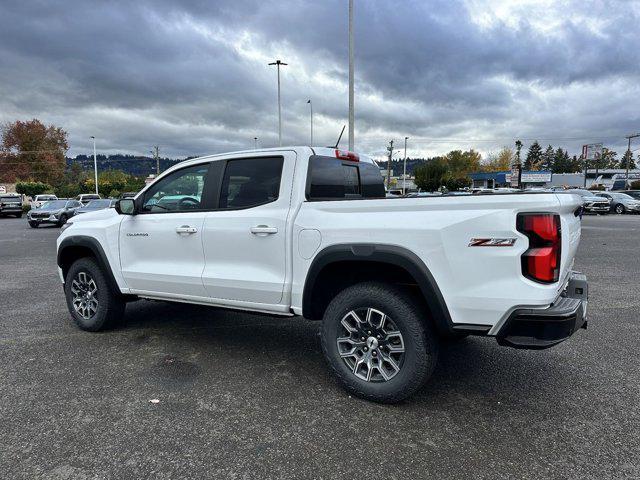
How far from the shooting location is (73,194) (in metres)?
67.8

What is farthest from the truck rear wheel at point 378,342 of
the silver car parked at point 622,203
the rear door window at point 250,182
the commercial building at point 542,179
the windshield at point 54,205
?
the commercial building at point 542,179

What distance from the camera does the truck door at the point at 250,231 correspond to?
372 centimetres

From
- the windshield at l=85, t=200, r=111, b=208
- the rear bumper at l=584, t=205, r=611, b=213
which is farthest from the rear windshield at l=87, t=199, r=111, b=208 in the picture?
the rear bumper at l=584, t=205, r=611, b=213

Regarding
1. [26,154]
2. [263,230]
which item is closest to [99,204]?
[263,230]

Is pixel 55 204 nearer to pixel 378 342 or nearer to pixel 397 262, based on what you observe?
pixel 378 342

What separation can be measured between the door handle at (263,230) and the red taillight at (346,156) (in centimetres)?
99

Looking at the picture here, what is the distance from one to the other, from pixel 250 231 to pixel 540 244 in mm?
2153

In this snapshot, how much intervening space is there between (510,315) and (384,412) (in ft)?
3.69

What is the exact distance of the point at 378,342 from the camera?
11.0 feet

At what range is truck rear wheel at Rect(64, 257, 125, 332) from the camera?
4.95 metres

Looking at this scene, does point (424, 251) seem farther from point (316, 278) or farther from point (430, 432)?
point (430, 432)

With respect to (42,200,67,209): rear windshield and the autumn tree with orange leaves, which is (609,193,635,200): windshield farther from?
the autumn tree with orange leaves

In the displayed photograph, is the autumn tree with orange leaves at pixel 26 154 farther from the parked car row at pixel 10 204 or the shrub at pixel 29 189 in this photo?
the parked car row at pixel 10 204

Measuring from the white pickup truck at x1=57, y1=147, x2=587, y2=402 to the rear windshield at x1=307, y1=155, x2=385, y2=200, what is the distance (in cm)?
2
